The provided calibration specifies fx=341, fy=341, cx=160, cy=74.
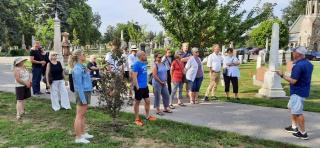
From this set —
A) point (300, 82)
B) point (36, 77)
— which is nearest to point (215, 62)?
point (300, 82)

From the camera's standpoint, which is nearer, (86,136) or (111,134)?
Answer: (86,136)

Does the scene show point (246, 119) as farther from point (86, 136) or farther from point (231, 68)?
point (86, 136)

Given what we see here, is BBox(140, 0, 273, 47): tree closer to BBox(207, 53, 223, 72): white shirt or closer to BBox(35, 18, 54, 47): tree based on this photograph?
BBox(207, 53, 223, 72): white shirt

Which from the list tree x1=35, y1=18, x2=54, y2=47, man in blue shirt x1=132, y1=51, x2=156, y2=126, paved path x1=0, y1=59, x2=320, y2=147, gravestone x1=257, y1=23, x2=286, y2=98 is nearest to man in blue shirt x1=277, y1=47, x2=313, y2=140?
paved path x1=0, y1=59, x2=320, y2=147

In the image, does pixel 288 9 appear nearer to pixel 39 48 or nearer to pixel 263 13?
pixel 263 13

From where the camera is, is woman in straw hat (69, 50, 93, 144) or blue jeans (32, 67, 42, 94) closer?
woman in straw hat (69, 50, 93, 144)

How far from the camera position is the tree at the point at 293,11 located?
86875 mm

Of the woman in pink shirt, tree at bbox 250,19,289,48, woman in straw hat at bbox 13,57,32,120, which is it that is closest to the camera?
woman in straw hat at bbox 13,57,32,120

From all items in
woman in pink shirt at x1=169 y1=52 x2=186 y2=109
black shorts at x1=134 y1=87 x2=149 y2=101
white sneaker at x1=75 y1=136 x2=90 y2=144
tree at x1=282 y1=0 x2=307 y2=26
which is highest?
tree at x1=282 y1=0 x2=307 y2=26

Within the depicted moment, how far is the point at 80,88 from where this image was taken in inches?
232

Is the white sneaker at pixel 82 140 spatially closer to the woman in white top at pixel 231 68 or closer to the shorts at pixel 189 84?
the shorts at pixel 189 84

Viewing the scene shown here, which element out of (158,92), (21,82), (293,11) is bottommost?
(158,92)

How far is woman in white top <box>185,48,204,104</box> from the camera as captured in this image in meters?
9.44

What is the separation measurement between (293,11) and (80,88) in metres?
92.8
